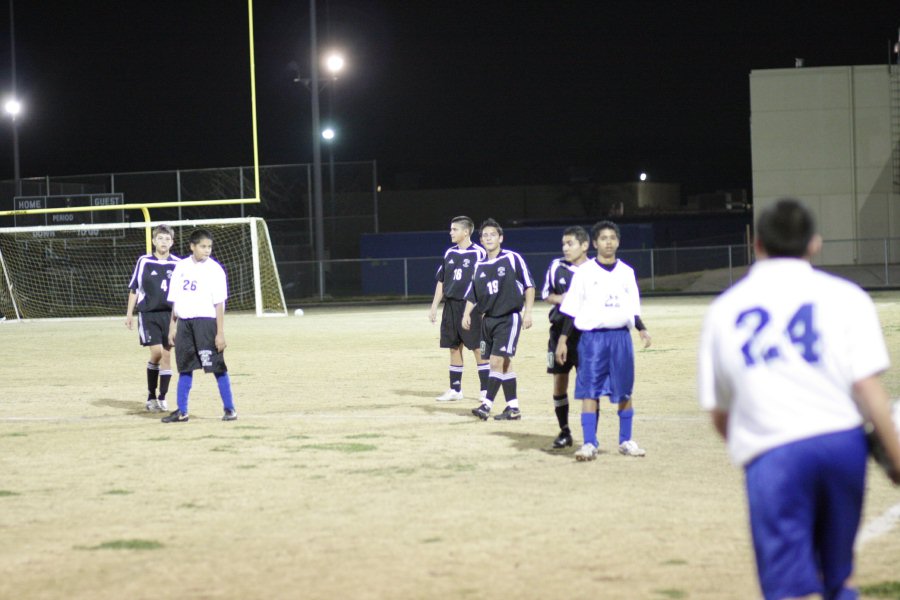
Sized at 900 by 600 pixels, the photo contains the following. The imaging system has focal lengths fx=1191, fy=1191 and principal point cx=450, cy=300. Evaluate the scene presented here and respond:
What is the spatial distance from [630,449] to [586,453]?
0.44 meters

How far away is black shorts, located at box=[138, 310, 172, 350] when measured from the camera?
Answer: 43.1ft

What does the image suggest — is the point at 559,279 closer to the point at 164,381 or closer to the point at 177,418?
the point at 177,418

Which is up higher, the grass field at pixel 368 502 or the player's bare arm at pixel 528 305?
the player's bare arm at pixel 528 305

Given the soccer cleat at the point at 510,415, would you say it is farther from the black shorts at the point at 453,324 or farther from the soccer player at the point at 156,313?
the soccer player at the point at 156,313

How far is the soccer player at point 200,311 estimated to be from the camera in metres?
11.8

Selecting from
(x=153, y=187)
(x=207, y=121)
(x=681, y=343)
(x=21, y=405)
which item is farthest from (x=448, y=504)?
(x=207, y=121)

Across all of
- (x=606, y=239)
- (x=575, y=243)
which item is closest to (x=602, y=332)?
(x=606, y=239)

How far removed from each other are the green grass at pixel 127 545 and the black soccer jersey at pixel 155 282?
6615 mm

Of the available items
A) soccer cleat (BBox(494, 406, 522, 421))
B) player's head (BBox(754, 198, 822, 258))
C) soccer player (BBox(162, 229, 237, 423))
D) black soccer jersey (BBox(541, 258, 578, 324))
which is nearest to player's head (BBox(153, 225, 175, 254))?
soccer player (BBox(162, 229, 237, 423))

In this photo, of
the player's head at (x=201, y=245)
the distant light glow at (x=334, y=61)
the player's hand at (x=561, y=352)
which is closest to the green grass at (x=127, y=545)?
the player's hand at (x=561, y=352)

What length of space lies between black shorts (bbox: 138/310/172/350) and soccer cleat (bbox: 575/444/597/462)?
5754 mm

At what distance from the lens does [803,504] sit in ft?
11.7

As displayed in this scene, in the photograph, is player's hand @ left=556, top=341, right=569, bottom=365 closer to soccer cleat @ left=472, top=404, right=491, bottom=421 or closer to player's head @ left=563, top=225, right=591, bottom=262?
player's head @ left=563, top=225, right=591, bottom=262

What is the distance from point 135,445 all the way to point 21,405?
391 cm
